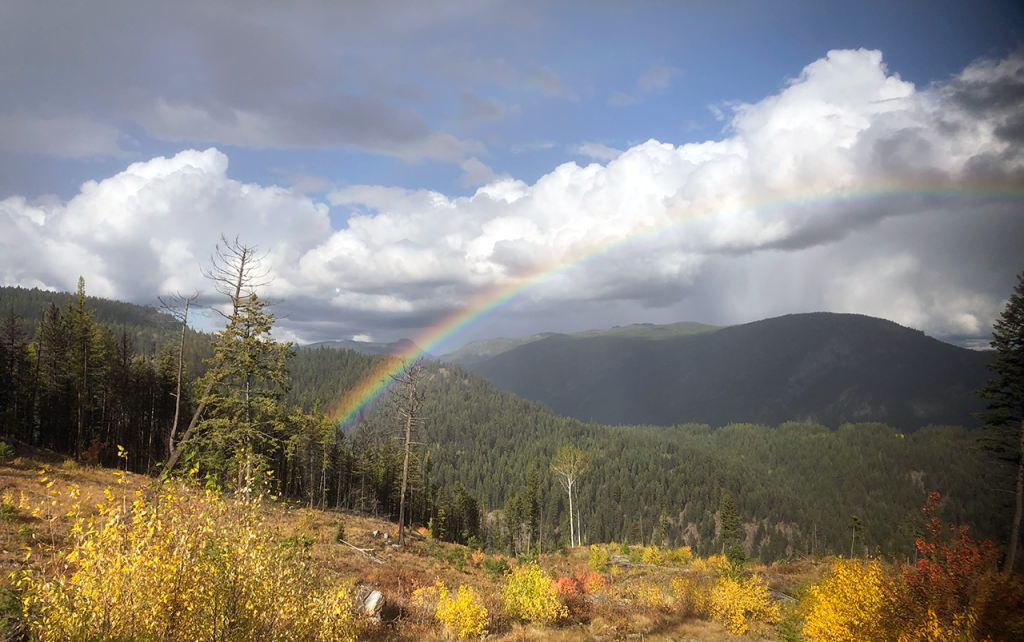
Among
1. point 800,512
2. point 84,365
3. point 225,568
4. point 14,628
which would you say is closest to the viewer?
point 225,568

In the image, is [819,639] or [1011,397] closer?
[819,639]

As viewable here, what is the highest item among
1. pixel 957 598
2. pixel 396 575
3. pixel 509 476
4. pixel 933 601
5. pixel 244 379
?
pixel 244 379

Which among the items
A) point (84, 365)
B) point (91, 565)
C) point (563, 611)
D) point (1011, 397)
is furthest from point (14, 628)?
point (84, 365)

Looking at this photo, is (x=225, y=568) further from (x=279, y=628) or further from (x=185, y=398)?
(x=185, y=398)

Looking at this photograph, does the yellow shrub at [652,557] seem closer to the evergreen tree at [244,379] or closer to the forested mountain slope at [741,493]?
the evergreen tree at [244,379]

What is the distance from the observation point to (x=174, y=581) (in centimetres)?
583

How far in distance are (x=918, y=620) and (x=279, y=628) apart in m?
13.5

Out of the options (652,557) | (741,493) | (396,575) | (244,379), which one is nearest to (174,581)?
(396,575)

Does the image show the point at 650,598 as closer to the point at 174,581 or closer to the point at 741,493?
the point at 174,581

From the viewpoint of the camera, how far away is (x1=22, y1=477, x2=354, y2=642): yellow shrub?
17.5 ft

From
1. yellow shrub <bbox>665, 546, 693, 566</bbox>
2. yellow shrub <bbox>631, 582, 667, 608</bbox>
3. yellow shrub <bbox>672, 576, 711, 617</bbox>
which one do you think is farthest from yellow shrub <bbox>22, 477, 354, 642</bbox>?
yellow shrub <bbox>665, 546, 693, 566</bbox>

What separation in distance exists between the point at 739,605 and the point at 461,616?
12.6 metres

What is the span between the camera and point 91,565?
5.42 metres

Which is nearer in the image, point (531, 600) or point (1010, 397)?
point (531, 600)
